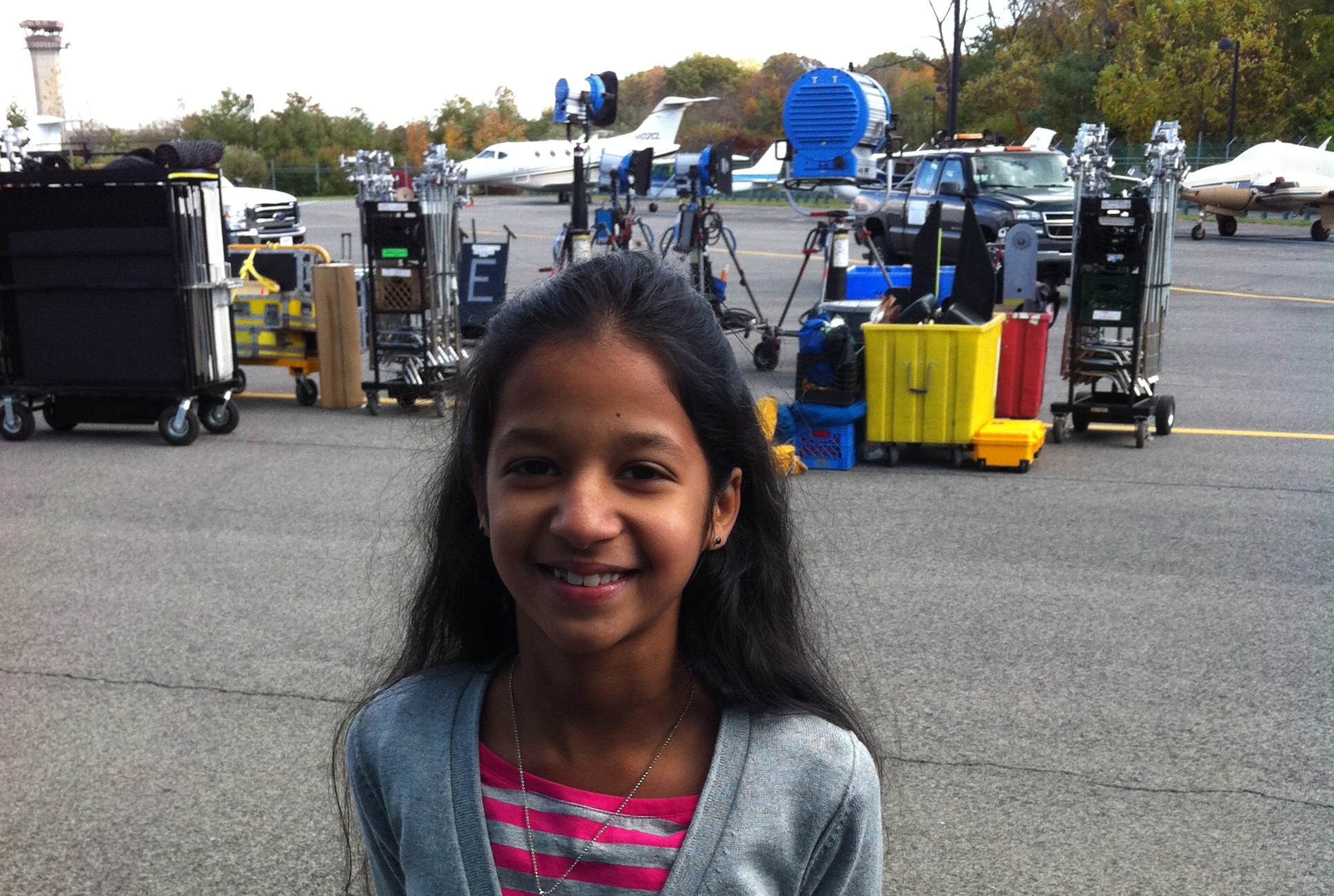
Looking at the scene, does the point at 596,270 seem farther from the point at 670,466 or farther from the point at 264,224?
the point at 264,224

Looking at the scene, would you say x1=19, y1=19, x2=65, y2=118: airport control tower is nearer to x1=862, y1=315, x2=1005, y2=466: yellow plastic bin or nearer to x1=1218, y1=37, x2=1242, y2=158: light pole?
x1=1218, y1=37, x2=1242, y2=158: light pole

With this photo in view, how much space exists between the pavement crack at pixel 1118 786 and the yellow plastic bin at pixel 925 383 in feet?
15.5

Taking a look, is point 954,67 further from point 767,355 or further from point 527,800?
point 527,800

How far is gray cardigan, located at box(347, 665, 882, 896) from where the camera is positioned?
1589 mm

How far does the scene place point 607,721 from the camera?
1.70 meters

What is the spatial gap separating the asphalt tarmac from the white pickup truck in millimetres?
11839

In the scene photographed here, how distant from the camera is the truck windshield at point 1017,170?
20.6m

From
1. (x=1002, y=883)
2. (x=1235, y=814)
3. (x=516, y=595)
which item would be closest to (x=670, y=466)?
(x=516, y=595)

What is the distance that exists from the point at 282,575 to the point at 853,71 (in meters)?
8.07

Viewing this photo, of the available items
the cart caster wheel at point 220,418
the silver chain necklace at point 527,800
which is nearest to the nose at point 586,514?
the silver chain necklace at point 527,800

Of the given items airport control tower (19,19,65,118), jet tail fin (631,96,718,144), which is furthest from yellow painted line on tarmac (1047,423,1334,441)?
airport control tower (19,19,65,118)

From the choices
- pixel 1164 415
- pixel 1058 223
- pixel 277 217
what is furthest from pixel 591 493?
pixel 277 217

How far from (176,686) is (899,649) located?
2720 millimetres

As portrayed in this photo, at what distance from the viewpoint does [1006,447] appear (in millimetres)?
8844
